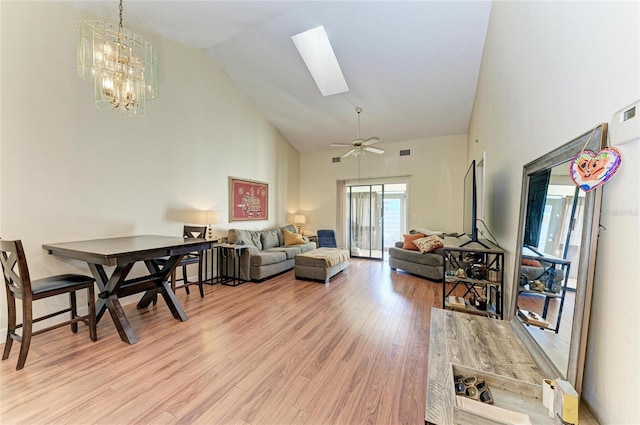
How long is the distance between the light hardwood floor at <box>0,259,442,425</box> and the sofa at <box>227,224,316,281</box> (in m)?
1.14

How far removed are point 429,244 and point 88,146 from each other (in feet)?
17.4

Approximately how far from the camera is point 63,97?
2.80m

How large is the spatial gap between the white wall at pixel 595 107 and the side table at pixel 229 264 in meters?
3.90

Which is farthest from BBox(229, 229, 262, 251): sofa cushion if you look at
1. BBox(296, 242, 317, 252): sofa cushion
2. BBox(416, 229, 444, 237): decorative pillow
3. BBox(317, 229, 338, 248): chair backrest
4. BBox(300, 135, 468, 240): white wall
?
BBox(416, 229, 444, 237): decorative pillow

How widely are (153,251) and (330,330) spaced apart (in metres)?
1.95

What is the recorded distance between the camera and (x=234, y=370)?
202 centimetres

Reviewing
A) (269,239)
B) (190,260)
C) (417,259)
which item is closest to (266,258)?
(269,239)

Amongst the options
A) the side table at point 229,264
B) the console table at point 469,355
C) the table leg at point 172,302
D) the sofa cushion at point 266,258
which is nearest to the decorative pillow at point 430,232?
the sofa cushion at point 266,258

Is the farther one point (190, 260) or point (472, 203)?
point (190, 260)

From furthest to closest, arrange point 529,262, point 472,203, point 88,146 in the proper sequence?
point 88,146 → point 472,203 → point 529,262

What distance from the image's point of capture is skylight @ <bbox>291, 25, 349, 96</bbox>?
151 inches

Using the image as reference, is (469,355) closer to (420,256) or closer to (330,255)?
(330,255)

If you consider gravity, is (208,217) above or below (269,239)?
above

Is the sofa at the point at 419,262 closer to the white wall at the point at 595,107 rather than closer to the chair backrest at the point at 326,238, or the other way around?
the chair backrest at the point at 326,238
